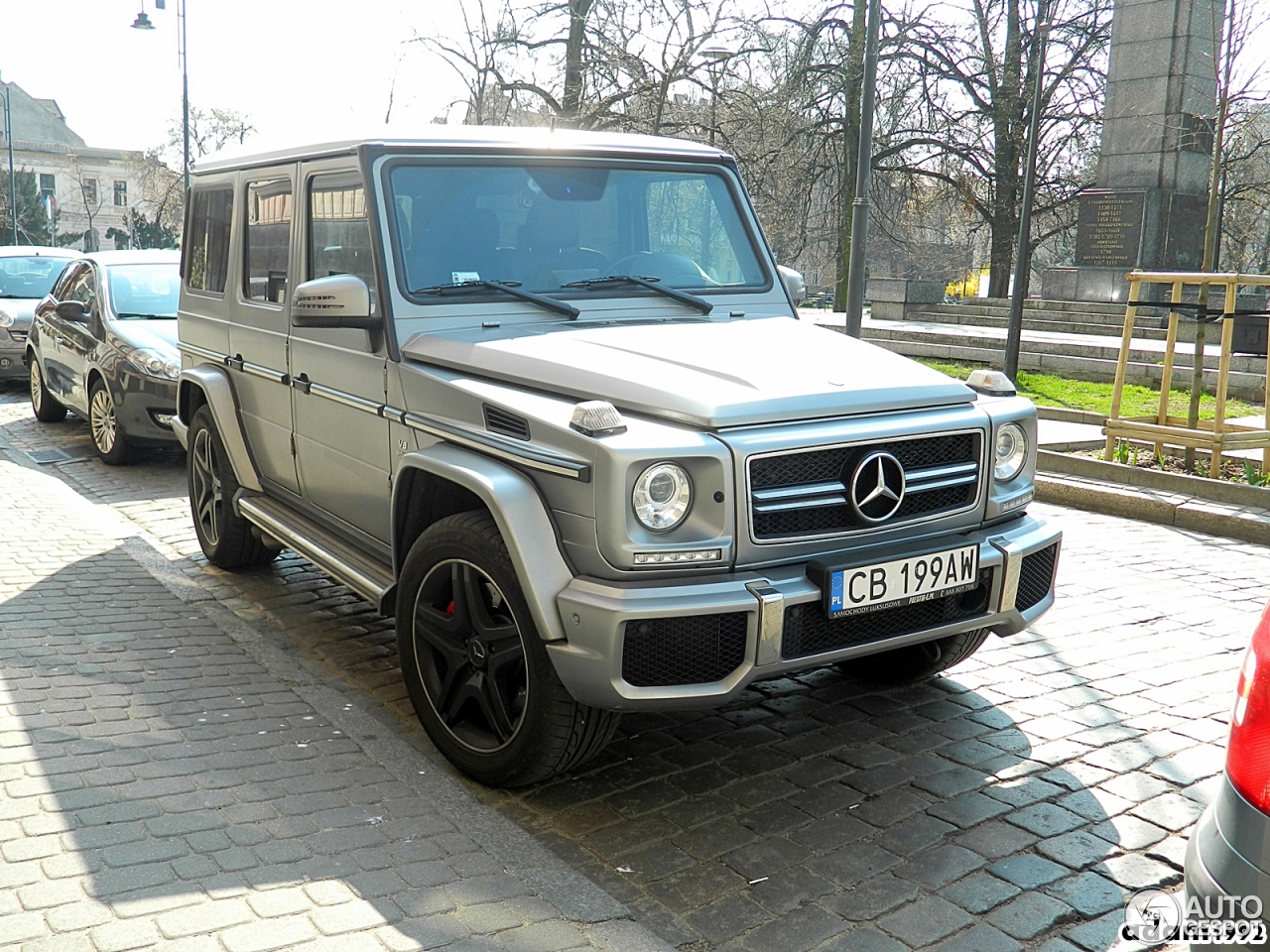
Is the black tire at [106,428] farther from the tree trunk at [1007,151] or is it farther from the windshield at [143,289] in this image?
the tree trunk at [1007,151]

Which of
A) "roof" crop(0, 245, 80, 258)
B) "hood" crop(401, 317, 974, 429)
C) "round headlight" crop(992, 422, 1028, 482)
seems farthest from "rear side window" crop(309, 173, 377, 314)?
"roof" crop(0, 245, 80, 258)

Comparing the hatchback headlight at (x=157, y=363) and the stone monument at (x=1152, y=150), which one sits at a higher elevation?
the stone monument at (x=1152, y=150)

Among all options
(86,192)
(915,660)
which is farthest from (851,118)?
(86,192)

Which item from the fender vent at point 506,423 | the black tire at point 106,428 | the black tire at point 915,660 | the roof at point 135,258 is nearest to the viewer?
the fender vent at point 506,423

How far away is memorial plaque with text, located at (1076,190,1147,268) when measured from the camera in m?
21.7

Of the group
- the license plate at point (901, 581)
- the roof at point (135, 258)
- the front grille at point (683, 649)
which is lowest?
the front grille at point (683, 649)

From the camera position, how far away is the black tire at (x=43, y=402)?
1245 cm

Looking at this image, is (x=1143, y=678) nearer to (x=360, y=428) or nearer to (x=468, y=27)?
(x=360, y=428)

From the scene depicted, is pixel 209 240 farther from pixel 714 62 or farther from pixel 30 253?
pixel 714 62

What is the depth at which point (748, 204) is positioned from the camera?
5352 mm

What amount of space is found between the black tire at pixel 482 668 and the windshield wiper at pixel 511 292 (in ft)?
3.44

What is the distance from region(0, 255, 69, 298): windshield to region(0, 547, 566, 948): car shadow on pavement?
39.1 ft

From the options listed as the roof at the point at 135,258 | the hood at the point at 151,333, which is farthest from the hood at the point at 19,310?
the hood at the point at 151,333

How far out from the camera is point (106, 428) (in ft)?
33.8
